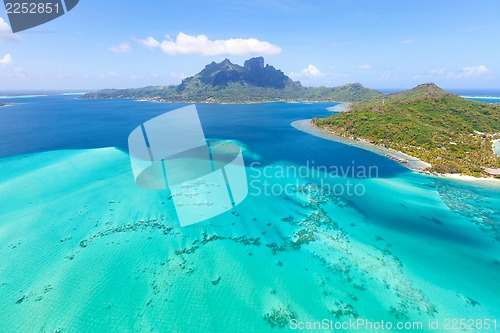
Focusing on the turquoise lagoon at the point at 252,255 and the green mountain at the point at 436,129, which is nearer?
the turquoise lagoon at the point at 252,255

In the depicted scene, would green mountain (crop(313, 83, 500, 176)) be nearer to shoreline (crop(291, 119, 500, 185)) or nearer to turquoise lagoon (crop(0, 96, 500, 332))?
shoreline (crop(291, 119, 500, 185))

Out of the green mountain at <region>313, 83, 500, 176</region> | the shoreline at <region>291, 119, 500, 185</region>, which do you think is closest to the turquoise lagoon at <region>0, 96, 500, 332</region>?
the shoreline at <region>291, 119, 500, 185</region>

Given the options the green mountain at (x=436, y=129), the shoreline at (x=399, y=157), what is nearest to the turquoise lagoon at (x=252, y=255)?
the shoreline at (x=399, y=157)

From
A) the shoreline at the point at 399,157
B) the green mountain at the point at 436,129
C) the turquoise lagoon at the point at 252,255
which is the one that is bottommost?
the turquoise lagoon at the point at 252,255

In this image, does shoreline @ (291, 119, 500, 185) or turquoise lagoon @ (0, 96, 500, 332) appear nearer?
turquoise lagoon @ (0, 96, 500, 332)

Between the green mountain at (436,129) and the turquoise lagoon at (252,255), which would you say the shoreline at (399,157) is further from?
the turquoise lagoon at (252,255)

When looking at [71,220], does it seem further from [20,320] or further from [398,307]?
[398,307]

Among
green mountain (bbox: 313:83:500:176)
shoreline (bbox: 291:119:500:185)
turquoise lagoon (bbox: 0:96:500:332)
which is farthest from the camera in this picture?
green mountain (bbox: 313:83:500:176)

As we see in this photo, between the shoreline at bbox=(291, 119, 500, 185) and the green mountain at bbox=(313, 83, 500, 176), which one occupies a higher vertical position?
the green mountain at bbox=(313, 83, 500, 176)
